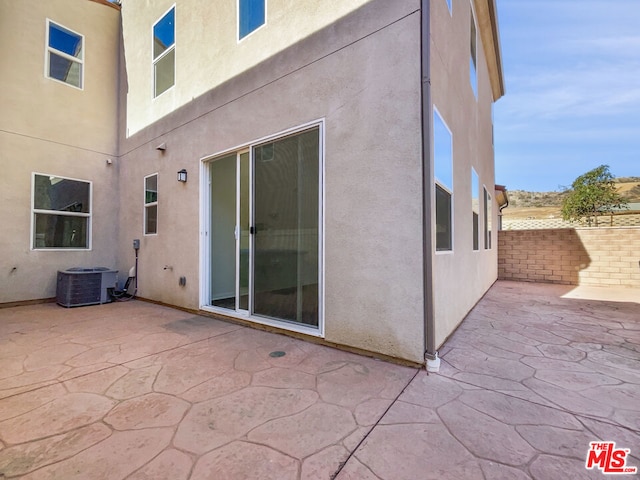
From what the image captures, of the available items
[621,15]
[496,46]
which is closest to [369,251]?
[496,46]

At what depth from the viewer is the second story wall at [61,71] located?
5.39 meters

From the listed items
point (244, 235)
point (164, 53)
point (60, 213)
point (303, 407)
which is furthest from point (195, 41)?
point (303, 407)

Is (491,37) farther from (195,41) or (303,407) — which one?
(303,407)

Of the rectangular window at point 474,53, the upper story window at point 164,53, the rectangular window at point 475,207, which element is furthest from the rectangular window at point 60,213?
the rectangular window at point 474,53

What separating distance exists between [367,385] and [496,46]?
829 centimetres

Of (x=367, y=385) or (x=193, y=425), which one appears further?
(x=367, y=385)

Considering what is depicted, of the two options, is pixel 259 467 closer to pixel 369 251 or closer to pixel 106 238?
pixel 369 251

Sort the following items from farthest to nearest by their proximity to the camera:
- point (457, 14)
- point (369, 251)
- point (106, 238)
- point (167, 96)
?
point (106, 238), point (167, 96), point (457, 14), point (369, 251)

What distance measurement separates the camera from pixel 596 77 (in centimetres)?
1512

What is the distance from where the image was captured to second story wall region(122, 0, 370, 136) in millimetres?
3381

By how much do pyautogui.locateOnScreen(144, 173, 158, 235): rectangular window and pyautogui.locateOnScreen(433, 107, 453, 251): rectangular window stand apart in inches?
196

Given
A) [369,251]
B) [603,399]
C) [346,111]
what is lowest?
[603,399]

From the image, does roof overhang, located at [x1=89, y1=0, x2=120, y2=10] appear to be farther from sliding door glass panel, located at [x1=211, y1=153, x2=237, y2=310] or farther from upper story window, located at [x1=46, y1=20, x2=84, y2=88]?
sliding door glass panel, located at [x1=211, y1=153, x2=237, y2=310]

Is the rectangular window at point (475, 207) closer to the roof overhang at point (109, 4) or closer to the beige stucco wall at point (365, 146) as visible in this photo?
the beige stucco wall at point (365, 146)
